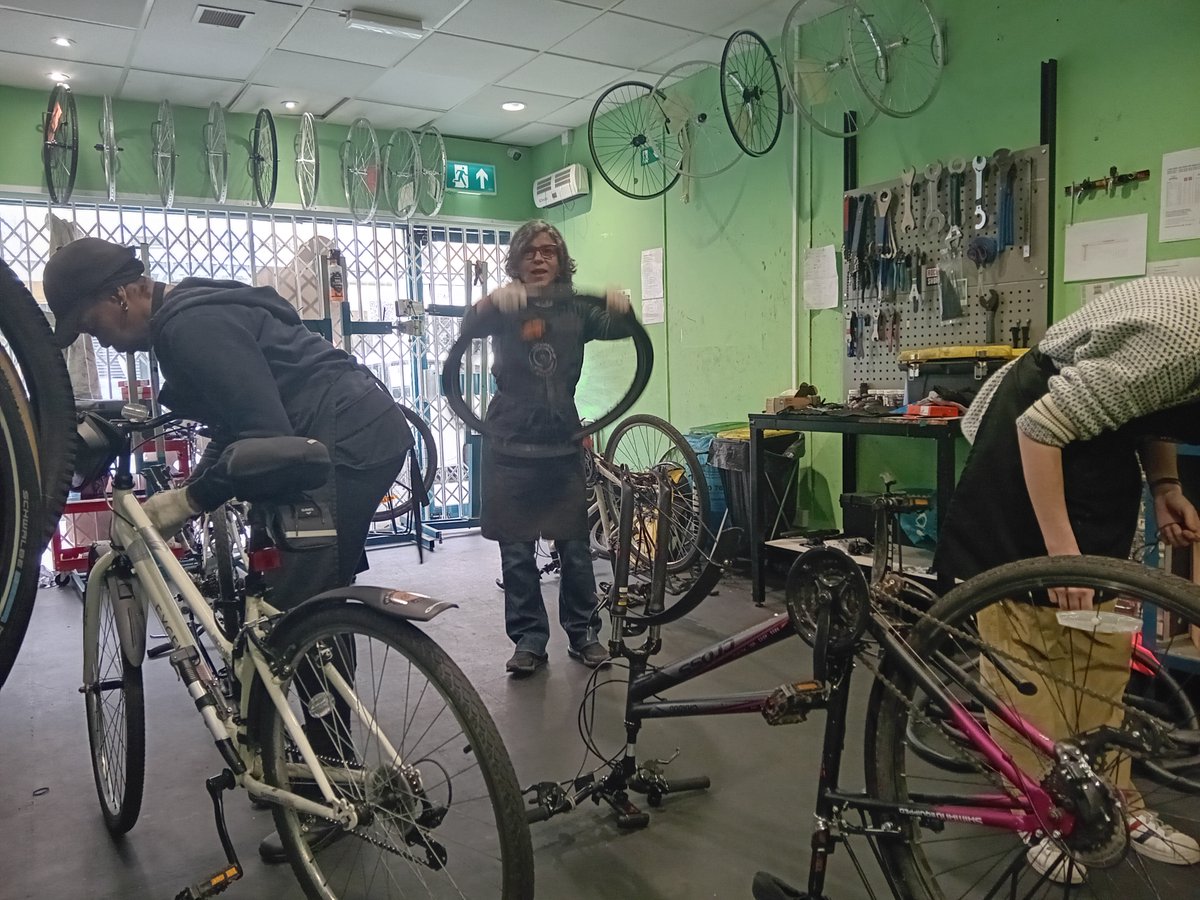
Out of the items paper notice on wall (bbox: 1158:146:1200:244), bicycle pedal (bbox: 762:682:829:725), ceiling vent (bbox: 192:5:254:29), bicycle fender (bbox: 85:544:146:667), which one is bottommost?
bicycle pedal (bbox: 762:682:829:725)

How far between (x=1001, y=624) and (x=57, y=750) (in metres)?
2.46

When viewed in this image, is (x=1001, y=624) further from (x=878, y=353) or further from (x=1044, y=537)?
(x=878, y=353)

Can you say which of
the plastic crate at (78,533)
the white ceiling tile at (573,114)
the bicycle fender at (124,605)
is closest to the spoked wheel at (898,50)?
the white ceiling tile at (573,114)

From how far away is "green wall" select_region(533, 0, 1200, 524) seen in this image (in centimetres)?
275

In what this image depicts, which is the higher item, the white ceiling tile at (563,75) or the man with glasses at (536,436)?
the white ceiling tile at (563,75)

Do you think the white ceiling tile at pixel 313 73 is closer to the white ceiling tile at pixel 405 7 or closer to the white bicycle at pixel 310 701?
the white ceiling tile at pixel 405 7

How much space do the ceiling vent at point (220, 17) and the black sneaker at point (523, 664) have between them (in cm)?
301

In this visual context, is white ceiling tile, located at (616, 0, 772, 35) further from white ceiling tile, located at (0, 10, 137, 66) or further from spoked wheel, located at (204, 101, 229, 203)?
spoked wheel, located at (204, 101, 229, 203)

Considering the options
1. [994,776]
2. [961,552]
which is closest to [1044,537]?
[961,552]

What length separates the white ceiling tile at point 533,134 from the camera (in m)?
5.59

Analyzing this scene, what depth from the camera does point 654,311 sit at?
5082 mm

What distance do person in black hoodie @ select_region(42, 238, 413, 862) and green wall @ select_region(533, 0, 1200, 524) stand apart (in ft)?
8.14

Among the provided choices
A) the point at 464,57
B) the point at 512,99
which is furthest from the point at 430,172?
the point at 464,57

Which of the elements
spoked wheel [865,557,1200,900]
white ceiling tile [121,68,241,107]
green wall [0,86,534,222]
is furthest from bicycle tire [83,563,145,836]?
green wall [0,86,534,222]
